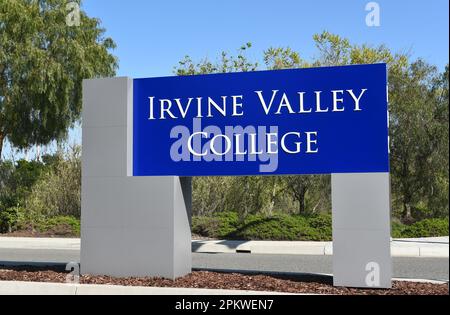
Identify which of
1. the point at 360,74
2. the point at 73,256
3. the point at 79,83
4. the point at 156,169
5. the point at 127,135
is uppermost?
the point at 79,83

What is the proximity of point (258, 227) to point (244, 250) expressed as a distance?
8.11ft

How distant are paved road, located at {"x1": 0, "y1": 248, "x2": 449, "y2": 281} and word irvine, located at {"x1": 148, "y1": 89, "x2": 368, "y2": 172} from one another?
3619 mm

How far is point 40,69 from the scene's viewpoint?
2361 centimetres

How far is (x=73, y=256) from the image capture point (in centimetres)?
1477

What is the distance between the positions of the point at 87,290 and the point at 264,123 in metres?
3.61

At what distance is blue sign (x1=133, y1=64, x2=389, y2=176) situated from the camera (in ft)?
27.1

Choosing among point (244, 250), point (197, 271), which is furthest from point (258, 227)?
point (197, 271)

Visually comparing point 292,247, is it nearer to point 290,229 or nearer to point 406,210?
point 290,229

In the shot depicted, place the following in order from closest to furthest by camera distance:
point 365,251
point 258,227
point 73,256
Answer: point 365,251, point 73,256, point 258,227

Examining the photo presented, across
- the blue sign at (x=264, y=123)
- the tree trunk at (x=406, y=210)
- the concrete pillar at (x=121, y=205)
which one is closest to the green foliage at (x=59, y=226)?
the concrete pillar at (x=121, y=205)

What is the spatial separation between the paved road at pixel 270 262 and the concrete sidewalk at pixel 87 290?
347 centimetres

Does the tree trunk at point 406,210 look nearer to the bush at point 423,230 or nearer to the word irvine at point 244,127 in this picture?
the bush at point 423,230

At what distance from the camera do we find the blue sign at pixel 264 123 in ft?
27.1
